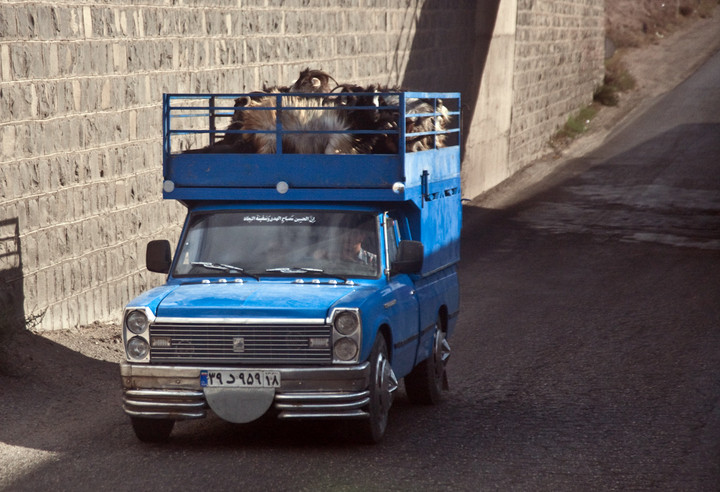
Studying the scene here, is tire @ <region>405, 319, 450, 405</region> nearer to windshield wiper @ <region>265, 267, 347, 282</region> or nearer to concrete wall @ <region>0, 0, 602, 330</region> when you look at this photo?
windshield wiper @ <region>265, 267, 347, 282</region>

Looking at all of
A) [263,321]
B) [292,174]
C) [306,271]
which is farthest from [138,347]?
[292,174]

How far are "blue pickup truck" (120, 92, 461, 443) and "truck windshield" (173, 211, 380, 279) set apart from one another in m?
0.01

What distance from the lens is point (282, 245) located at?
29.2ft

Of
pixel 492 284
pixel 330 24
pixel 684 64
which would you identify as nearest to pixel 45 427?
pixel 492 284

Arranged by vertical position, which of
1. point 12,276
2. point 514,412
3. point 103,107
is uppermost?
point 103,107

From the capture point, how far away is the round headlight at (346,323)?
8.02m

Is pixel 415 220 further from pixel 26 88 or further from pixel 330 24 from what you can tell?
pixel 330 24

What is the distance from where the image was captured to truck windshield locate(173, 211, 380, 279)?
8852 mm

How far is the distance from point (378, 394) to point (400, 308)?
0.89 metres

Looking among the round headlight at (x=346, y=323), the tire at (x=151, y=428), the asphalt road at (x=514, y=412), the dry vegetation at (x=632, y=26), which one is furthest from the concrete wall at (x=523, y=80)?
the round headlight at (x=346, y=323)

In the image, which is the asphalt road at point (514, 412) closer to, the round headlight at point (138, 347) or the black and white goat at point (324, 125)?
the round headlight at point (138, 347)

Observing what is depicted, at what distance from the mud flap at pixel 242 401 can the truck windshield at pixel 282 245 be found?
1141 mm

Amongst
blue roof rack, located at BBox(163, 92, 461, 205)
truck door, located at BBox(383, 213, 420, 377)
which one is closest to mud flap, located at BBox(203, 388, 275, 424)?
truck door, located at BBox(383, 213, 420, 377)

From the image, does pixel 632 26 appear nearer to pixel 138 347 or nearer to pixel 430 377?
pixel 430 377
